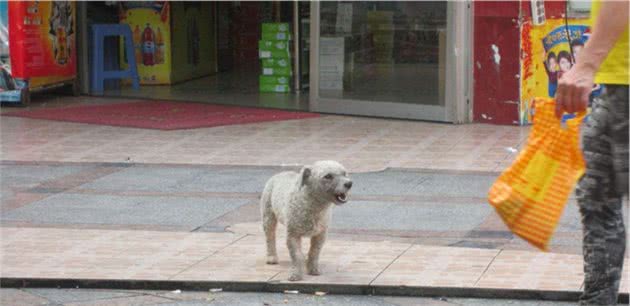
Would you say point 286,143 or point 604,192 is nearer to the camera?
point 604,192

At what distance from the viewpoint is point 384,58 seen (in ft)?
48.9

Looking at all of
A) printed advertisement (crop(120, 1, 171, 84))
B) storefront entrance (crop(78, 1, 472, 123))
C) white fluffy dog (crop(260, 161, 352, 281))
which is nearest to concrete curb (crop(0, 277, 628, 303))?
white fluffy dog (crop(260, 161, 352, 281))

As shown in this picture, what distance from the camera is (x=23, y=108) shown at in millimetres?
16219

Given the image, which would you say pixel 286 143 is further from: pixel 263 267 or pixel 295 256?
pixel 295 256

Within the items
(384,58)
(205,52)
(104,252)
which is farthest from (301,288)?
(205,52)

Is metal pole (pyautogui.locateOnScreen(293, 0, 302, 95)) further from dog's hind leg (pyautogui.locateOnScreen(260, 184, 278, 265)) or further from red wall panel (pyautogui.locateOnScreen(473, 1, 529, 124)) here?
dog's hind leg (pyautogui.locateOnScreen(260, 184, 278, 265))

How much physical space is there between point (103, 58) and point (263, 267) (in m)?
11.4

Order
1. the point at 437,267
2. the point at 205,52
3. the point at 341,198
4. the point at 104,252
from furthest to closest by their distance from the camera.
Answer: the point at 205,52 < the point at 104,252 < the point at 437,267 < the point at 341,198

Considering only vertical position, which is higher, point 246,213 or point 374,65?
point 374,65

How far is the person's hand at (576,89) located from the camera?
3.72 meters

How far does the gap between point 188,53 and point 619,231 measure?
16.2 m

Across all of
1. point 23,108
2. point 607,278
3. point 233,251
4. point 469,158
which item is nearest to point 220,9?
point 23,108

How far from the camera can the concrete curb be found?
676 centimetres

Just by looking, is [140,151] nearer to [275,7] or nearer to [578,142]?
[275,7]
